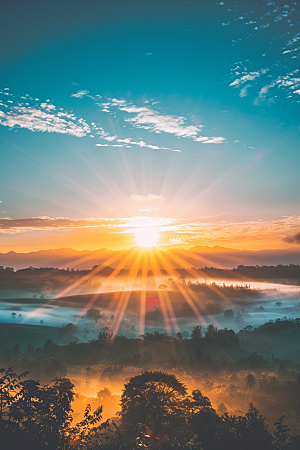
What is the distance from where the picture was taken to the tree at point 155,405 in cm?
2809

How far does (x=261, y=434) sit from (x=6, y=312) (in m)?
190

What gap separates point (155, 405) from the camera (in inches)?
1187

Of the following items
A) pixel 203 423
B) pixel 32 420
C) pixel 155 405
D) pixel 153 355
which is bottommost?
pixel 153 355

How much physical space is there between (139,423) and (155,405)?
8.44ft

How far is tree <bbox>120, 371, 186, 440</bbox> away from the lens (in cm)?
2809

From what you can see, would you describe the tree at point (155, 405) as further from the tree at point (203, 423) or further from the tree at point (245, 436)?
the tree at point (245, 436)

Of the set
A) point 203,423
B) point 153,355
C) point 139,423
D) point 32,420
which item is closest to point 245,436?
point 203,423

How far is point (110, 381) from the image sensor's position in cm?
9862

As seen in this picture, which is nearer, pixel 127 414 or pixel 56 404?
pixel 56 404

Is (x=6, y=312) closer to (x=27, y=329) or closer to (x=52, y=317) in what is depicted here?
(x=27, y=329)

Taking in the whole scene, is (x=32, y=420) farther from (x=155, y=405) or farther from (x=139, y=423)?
(x=155, y=405)

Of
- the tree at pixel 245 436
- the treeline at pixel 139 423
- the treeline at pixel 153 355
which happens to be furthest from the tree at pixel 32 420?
the treeline at pixel 153 355

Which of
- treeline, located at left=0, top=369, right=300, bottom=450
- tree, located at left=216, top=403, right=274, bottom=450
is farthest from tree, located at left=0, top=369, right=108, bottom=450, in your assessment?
tree, located at left=216, top=403, right=274, bottom=450

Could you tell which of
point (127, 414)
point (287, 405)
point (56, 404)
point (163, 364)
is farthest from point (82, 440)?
point (163, 364)
